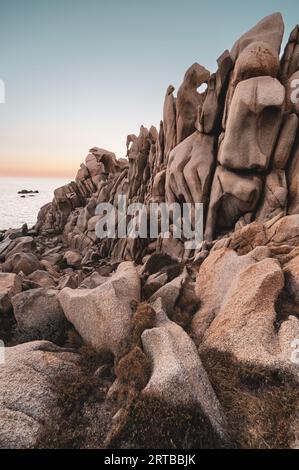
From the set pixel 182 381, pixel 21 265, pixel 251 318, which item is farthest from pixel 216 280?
pixel 21 265

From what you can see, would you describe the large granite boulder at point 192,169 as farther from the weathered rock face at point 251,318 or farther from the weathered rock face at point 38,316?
the weathered rock face at point 38,316

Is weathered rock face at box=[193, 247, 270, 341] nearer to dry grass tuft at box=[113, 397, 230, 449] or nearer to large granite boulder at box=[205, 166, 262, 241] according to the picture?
dry grass tuft at box=[113, 397, 230, 449]

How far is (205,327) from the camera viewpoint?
10.2m

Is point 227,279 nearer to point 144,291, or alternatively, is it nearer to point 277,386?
point 144,291

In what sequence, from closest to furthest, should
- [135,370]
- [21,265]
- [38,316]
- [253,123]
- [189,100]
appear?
[135,370] → [38,316] → [253,123] → [21,265] → [189,100]

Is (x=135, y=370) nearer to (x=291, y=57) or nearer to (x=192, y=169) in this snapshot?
(x=192, y=169)

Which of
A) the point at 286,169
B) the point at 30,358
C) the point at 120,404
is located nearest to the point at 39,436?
the point at 120,404

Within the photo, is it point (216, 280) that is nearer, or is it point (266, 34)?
point (216, 280)

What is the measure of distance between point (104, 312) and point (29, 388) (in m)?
3.52

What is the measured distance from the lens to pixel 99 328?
9812mm

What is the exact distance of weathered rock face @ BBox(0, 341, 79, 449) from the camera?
248 inches

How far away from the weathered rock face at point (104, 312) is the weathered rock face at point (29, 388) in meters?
1.14

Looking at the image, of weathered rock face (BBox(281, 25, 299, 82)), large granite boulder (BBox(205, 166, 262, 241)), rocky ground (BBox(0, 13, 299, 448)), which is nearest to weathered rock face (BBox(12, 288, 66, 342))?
rocky ground (BBox(0, 13, 299, 448))

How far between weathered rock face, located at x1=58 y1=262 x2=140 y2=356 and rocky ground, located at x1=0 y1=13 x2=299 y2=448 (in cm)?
6
